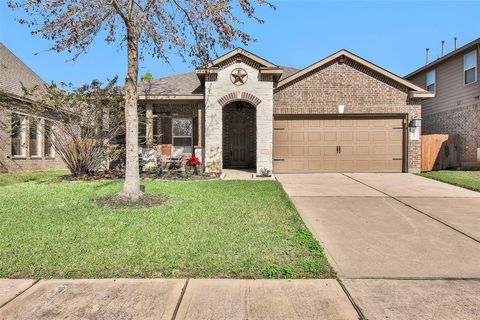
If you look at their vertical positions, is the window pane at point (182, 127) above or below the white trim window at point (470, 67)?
below

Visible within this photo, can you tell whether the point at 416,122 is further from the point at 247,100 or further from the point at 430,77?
the point at 430,77

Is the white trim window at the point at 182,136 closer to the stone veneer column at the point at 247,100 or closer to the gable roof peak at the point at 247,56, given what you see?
the stone veneer column at the point at 247,100

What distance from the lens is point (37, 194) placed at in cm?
817

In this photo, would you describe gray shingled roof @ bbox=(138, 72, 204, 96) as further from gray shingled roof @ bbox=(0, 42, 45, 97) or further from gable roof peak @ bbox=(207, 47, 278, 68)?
gray shingled roof @ bbox=(0, 42, 45, 97)

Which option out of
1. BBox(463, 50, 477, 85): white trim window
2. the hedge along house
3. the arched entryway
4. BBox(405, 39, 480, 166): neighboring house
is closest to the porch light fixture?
the hedge along house

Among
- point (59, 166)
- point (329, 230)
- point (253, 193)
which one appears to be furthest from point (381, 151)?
point (59, 166)

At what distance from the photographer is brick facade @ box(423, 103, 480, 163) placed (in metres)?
14.6

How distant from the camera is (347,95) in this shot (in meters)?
13.4

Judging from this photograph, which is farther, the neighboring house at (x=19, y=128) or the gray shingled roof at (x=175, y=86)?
the gray shingled roof at (x=175, y=86)

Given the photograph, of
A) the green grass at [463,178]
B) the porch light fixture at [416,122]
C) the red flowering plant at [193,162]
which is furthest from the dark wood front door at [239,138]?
the green grass at [463,178]

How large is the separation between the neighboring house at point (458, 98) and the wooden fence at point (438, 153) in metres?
0.66

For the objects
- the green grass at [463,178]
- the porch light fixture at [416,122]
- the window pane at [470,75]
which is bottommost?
the green grass at [463,178]

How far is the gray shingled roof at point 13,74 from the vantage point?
14.5 m

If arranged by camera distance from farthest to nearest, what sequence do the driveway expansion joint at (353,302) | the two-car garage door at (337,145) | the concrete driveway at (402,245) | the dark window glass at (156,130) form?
1. the dark window glass at (156,130)
2. the two-car garage door at (337,145)
3. the concrete driveway at (402,245)
4. the driveway expansion joint at (353,302)
